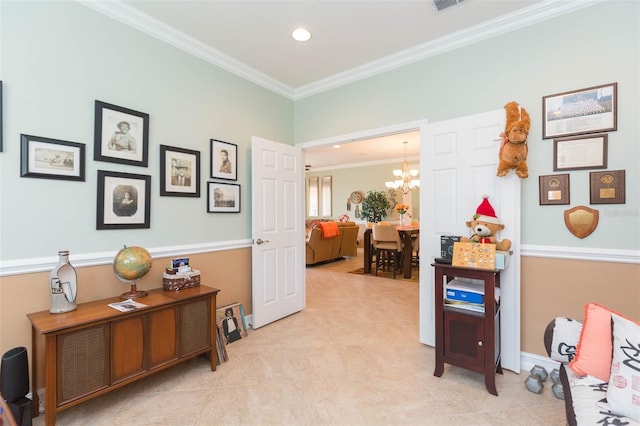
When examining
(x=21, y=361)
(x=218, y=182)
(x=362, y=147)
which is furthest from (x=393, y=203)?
(x=21, y=361)

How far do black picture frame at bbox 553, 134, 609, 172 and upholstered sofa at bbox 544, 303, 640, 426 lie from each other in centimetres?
130

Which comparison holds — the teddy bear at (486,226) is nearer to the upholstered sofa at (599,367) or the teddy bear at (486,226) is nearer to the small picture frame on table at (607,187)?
the small picture frame on table at (607,187)

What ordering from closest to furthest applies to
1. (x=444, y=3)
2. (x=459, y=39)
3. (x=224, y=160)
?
(x=444, y=3), (x=459, y=39), (x=224, y=160)

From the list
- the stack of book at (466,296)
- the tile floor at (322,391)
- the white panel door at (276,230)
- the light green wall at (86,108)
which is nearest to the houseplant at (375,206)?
the white panel door at (276,230)

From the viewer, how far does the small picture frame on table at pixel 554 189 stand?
7.36 ft

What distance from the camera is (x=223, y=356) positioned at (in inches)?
99.2

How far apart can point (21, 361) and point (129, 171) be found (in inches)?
54.9

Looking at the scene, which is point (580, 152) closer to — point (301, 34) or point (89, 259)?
point (301, 34)

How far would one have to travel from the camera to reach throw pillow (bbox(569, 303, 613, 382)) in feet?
4.21

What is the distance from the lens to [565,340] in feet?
4.75

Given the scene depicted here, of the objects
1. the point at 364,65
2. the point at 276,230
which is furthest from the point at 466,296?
the point at 364,65

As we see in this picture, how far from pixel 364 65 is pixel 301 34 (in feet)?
2.81

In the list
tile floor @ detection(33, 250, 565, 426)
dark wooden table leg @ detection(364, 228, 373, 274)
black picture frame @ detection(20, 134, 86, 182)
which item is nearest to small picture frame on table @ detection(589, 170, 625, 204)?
tile floor @ detection(33, 250, 565, 426)

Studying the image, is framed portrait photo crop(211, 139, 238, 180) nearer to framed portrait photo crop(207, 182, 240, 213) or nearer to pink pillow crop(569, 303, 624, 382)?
framed portrait photo crop(207, 182, 240, 213)
